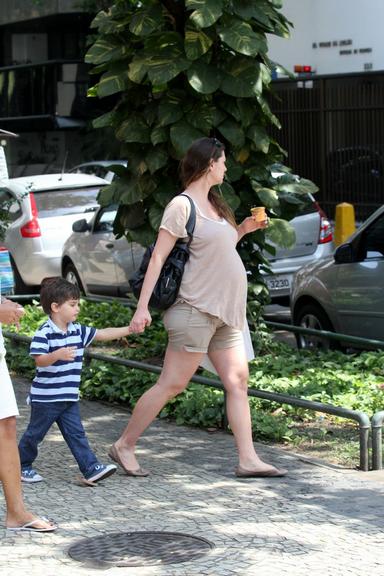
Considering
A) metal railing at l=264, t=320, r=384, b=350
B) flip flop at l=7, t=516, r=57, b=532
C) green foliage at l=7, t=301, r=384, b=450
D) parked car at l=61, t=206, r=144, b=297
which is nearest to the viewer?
flip flop at l=7, t=516, r=57, b=532

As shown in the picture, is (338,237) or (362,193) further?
(362,193)

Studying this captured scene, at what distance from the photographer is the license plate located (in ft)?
45.2

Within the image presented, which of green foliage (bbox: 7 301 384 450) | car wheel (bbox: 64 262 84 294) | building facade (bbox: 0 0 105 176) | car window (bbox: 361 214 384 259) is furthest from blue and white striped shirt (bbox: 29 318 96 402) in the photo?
building facade (bbox: 0 0 105 176)

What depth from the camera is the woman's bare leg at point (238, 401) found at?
6.93 metres

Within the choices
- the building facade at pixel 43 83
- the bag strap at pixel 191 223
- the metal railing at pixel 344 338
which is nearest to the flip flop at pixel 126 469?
the bag strap at pixel 191 223

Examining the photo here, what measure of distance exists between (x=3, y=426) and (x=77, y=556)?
0.70m

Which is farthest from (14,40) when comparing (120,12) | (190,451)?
(190,451)

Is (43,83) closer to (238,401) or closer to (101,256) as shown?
(101,256)

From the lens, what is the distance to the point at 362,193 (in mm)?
22156

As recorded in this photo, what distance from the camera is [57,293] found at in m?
6.71

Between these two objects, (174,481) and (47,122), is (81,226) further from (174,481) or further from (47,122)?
(47,122)

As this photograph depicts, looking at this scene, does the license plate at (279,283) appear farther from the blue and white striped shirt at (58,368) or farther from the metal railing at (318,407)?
the blue and white striped shirt at (58,368)

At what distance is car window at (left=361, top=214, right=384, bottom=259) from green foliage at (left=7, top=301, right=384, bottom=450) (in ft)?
2.95

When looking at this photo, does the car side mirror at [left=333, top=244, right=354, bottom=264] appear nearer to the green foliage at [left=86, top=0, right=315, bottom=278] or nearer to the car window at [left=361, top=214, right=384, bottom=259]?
the car window at [left=361, top=214, right=384, bottom=259]
